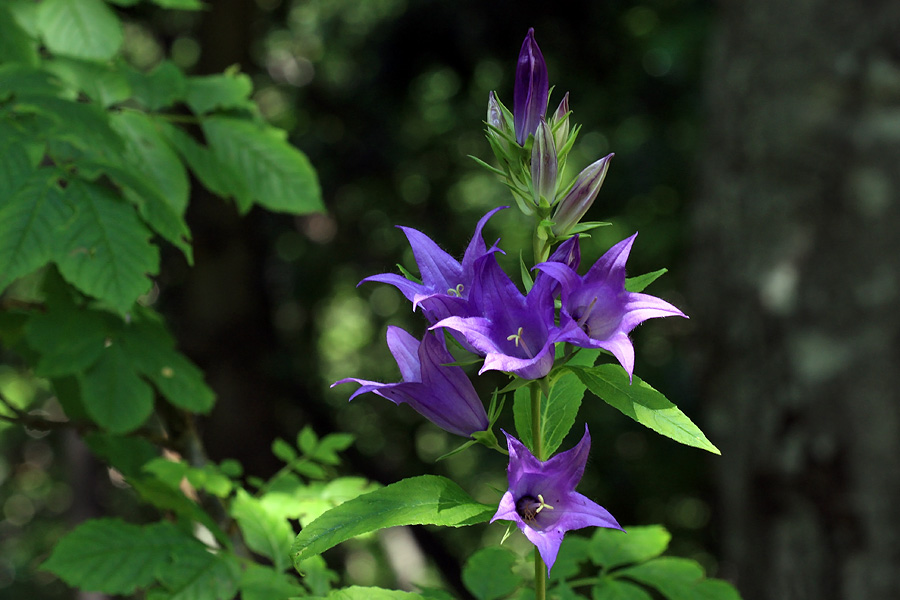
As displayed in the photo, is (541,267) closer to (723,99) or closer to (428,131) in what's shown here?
(723,99)

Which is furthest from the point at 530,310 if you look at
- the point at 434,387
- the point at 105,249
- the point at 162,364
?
the point at 162,364

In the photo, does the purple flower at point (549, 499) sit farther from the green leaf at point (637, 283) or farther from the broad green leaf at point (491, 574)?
the broad green leaf at point (491, 574)

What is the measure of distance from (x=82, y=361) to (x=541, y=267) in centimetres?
136

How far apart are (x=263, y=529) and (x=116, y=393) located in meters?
0.59

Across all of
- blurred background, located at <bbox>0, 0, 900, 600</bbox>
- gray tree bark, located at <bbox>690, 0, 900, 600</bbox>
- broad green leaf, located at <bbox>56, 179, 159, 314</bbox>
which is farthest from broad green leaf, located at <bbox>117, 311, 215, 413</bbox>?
gray tree bark, located at <bbox>690, 0, 900, 600</bbox>

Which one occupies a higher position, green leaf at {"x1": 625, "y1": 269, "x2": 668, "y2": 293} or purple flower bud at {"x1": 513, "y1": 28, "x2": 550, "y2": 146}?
purple flower bud at {"x1": 513, "y1": 28, "x2": 550, "y2": 146}

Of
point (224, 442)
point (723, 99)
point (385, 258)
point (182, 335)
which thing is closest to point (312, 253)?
point (385, 258)

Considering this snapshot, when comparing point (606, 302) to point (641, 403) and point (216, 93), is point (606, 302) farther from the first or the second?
point (216, 93)

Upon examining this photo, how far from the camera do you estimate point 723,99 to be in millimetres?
5938

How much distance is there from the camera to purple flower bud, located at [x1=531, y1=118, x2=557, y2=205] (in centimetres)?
106

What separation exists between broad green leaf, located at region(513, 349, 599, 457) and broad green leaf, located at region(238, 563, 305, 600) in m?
0.55

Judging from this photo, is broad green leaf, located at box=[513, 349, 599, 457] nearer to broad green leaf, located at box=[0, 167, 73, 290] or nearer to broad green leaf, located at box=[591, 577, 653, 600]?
broad green leaf, located at box=[591, 577, 653, 600]

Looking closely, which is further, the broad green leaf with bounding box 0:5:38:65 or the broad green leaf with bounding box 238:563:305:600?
the broad green leaf with bounding box 0:5:38:65

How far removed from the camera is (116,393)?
1.87 meters
